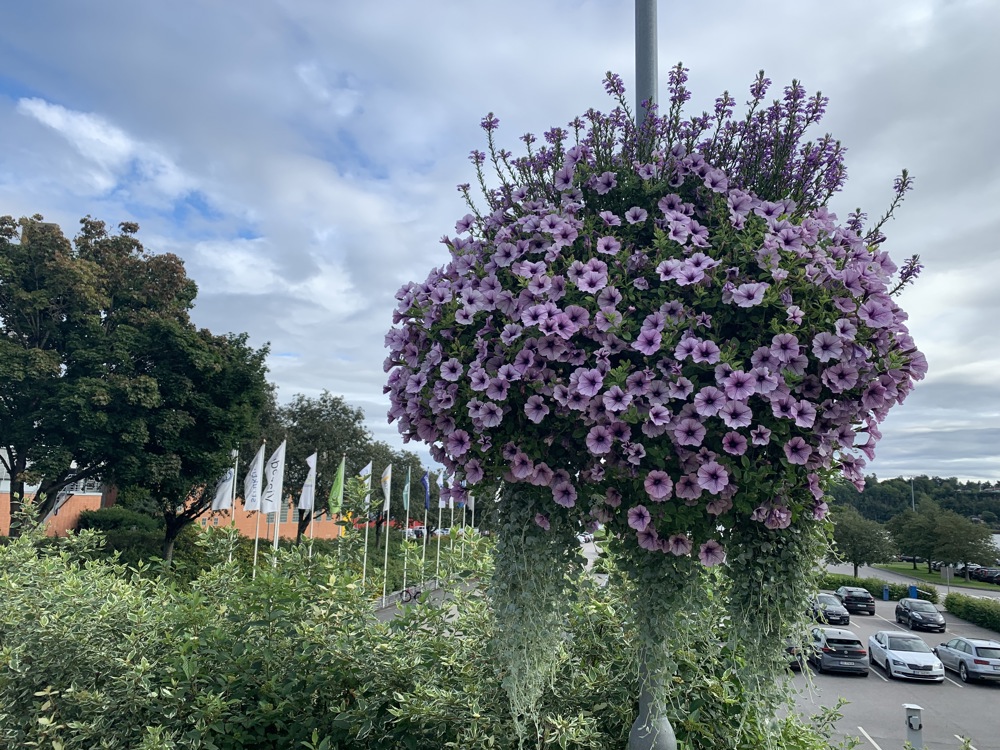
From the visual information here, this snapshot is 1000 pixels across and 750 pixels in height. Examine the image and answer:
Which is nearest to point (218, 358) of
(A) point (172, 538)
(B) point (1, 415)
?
(B) point (1, 415)

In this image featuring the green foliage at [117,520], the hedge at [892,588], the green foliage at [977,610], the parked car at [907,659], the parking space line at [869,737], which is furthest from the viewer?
the hedge at [892,588]

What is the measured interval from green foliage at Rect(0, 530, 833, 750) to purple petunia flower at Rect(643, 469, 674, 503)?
91 cm

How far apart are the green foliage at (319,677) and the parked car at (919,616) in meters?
29.2

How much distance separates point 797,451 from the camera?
2211mm

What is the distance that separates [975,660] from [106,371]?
2713 centimetres

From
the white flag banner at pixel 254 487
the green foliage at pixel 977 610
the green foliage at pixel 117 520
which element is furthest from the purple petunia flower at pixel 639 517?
the green foliage at pixel 977 610

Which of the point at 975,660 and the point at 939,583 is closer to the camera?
the point at 975,660

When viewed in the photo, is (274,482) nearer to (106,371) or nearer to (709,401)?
(106,371)

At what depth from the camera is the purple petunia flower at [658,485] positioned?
7.20 feet

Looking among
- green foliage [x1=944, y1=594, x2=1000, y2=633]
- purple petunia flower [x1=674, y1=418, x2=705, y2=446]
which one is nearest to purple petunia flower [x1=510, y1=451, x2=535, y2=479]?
purple petunia flower [x1=674, y1=418, x2=705, y2=446]

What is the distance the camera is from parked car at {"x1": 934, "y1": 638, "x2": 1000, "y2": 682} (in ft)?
59.9

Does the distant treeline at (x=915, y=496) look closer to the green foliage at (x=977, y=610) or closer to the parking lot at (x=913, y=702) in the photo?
the green foliage at (x=977, y=610)

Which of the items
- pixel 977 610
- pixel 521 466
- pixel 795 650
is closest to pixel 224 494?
pixel 521 466

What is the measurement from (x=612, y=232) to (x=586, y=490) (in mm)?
1056
